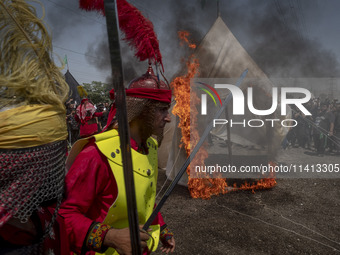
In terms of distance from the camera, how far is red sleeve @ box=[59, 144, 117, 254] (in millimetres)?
1279

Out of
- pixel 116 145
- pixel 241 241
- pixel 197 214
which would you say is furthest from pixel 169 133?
pixel 116 145

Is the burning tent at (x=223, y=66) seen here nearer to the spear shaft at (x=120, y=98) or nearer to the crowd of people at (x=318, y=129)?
the spear shaft at (x=120, y=98)

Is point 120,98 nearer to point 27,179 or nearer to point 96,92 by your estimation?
point 27,179

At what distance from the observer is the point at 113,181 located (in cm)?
148

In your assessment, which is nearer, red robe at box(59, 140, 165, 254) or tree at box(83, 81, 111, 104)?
red robe at box(59, 140, 165, 254)

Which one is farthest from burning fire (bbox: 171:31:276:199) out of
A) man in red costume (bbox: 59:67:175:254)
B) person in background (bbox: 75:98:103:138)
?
man in red costume (bbox: 59:67:175:254)

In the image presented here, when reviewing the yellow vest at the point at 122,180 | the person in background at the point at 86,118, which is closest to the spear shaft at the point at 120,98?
the yellow vest at the point at 122,180

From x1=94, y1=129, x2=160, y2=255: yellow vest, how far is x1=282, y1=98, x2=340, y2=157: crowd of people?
35.1 feet

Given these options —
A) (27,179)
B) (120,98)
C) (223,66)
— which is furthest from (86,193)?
(223,66)

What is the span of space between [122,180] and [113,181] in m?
0.06

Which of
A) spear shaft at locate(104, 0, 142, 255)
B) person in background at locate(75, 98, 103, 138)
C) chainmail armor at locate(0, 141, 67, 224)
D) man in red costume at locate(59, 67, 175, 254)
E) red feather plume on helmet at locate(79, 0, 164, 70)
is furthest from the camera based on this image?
person in background at locate(75, 98, 103, 138)

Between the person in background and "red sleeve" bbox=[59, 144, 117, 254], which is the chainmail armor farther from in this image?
the person in background

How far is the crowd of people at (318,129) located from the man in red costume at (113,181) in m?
10.6

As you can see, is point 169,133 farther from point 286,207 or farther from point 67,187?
point 67,187
